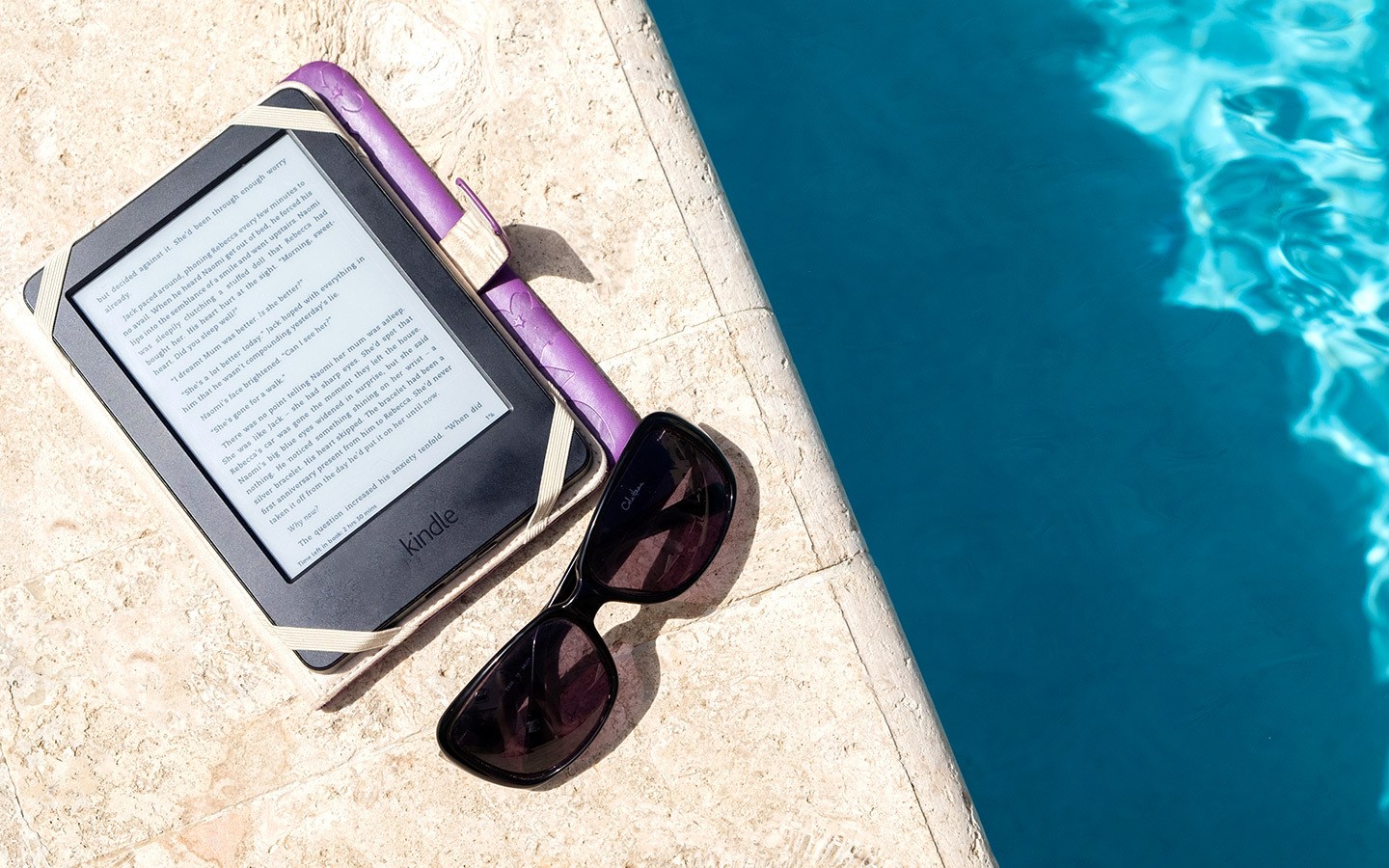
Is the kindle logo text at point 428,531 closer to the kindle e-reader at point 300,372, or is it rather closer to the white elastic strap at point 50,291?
the kindle e-reader at point 300,372

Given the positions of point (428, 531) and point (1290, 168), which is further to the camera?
point (1290, 168)

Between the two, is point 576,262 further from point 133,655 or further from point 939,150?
point 939,150

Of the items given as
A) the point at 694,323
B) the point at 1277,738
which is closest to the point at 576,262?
the point at 694,323

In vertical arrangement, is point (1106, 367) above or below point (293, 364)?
below

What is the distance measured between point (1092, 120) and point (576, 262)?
1.73 m

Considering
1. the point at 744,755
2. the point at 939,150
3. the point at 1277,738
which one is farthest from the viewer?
the point at 939,150

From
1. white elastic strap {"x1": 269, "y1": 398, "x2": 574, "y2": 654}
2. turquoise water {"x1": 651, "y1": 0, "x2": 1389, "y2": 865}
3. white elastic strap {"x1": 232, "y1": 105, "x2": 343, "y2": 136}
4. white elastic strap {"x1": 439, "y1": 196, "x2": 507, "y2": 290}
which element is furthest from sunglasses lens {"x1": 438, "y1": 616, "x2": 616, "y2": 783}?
turquoise water {"x1": 651, "y1": 0, "x2": 1389, "y2": 865}

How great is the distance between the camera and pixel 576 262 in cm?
125

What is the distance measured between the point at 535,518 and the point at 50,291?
2.03ft

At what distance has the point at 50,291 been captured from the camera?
1.14m

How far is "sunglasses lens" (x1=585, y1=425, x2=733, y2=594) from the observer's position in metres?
1.17

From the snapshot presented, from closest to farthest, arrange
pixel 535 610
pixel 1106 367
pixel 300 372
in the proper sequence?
pixel 300 372 → pixel 535 610 → pixel 1106 367

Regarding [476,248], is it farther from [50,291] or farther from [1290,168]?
[1290,168]

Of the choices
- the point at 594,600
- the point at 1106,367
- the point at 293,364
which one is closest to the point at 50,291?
the point at 293,364
